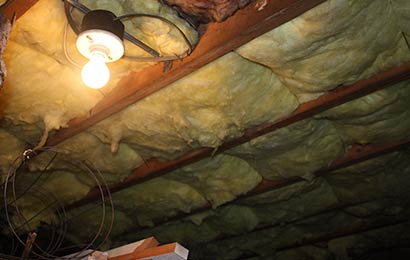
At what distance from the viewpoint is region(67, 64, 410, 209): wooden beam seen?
247cm

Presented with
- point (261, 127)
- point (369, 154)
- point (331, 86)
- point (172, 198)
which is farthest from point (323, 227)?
point (331, 86)

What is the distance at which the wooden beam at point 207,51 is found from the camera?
1940 millimetres

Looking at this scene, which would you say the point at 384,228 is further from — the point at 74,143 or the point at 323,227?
the point at 74,143

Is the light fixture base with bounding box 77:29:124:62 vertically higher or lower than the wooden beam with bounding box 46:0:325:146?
lower

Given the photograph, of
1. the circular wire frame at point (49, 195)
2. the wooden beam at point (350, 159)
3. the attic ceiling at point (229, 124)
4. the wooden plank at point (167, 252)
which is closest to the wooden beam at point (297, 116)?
the attic ceiling at point (229, 124)

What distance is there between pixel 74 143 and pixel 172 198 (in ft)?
4.30

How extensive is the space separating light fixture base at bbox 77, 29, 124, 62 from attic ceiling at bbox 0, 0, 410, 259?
0.36m

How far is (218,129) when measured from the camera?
293 cm

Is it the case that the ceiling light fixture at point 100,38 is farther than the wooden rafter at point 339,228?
No

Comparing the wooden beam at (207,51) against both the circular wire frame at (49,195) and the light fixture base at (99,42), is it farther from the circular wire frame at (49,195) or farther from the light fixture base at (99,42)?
the light fixture base at (99,42)

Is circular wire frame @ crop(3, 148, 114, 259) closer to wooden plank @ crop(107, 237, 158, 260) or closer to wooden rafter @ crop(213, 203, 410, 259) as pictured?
wooden plank @ crop(107, 237, 158, 260)

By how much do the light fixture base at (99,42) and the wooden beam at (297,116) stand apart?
1.47 metres

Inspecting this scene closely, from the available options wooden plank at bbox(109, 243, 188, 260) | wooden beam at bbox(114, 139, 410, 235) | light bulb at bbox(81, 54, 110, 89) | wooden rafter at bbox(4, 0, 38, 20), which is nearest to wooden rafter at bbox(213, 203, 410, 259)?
wooden beam at bbox(114, 139, 410, 235)

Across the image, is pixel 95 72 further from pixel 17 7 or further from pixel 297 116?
pixel 297 116
